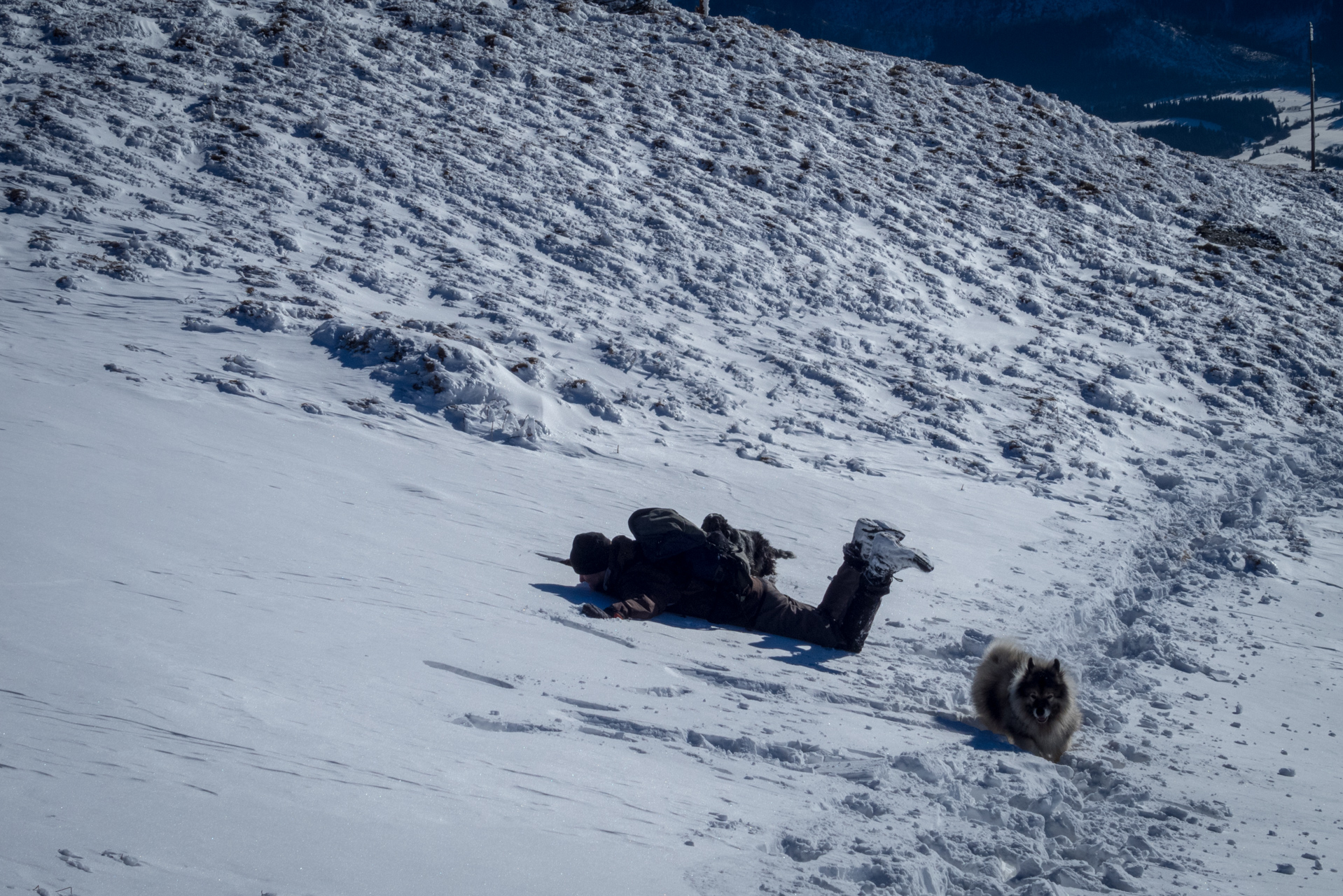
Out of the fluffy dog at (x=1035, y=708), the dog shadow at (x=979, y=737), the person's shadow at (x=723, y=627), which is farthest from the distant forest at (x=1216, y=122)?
the dog shadow at (x=979, y=737)

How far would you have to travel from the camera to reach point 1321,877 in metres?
3.28

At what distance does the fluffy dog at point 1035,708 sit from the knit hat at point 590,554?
2235 millimetres

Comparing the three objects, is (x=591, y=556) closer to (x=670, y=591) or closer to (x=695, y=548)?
(x=670, y=591)

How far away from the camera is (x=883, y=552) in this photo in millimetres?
4629

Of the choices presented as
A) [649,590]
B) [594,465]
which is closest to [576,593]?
[649,590]

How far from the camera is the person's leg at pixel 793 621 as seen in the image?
196 inches

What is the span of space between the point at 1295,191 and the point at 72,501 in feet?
87.0

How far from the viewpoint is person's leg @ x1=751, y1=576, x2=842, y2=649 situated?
4969mm

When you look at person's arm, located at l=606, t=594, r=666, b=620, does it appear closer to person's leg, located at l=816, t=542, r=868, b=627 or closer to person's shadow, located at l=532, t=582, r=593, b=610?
person's shadow, located at l=532, t=582, r=593, b=610

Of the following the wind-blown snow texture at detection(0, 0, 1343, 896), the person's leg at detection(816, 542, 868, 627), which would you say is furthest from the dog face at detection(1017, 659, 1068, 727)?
the person's leg at detection(816, 542, 868, 627)

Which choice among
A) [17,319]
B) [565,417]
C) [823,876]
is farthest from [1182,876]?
[17,319]

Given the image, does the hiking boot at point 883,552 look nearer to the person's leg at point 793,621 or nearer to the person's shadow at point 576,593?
the person's leg at point 793,621

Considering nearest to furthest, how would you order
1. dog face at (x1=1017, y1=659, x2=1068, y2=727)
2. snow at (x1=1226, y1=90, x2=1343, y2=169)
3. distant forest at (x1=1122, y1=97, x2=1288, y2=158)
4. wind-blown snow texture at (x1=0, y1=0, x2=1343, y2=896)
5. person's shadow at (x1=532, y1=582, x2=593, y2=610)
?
wind-blown snow texture at (x1=0, y1=0, x2=1343, y2=896), dog face at (x1=1017, y1=659, x2=1068, y2=727), person's shadow at (x1=532, y1=582, x2=593, y2=610), snow at (x1=1226, y1=90, x2=1343, y2=169), distant forest at (x1=1122, y1=97, x2=1288, y2=158)

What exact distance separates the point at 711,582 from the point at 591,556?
2.42 feet
